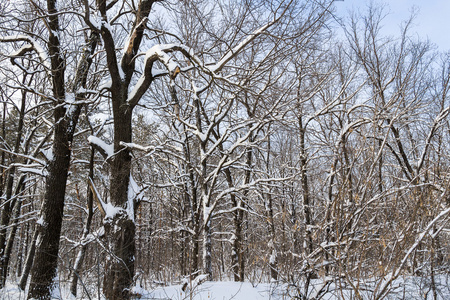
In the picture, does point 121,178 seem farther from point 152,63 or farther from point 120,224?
→ point 152,63

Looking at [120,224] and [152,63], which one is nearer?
[120,224]

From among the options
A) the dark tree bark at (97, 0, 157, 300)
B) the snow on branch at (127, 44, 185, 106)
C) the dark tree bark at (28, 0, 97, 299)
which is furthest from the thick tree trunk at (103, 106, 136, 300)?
the dark tree bark at (28, 0, 97, 299)

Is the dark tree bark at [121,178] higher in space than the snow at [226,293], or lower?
higher

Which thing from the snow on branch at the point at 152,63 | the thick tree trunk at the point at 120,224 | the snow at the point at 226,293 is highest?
the snow on branch at the point at 152,63

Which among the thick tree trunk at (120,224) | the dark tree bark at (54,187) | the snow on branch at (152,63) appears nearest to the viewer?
the snow on branch at (152,63)

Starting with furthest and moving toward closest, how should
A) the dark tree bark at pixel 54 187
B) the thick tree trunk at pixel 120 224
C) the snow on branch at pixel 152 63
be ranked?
1. the dark tree bark at pixel 54 187
2. the thick tree trunk at pixel 120 224
3. the snow on branch at pixel 152 63

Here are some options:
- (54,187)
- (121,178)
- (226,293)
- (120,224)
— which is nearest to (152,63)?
(121,178)

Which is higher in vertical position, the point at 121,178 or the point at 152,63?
the point at 152,63

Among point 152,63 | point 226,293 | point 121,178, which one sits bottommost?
point 226,293

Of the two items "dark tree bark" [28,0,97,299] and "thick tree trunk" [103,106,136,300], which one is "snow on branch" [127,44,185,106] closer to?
"thick tree trunk" [103,106,136,300]

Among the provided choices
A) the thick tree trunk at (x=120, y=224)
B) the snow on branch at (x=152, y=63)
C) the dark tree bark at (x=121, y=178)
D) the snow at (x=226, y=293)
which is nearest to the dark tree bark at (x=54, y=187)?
the dark tree bark at (x=121, y=178)

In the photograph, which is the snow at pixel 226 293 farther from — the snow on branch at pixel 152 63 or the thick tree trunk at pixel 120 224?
the snow on branch at pixel 152 63

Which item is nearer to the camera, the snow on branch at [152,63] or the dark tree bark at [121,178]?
the snow on branch at [152,63]

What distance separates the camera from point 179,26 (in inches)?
408
